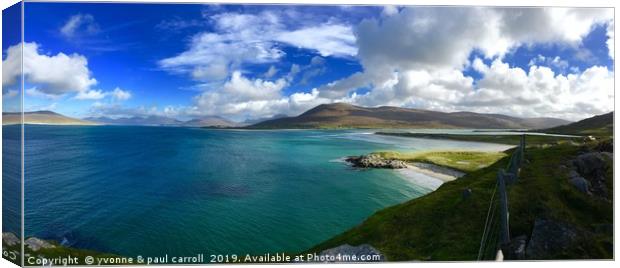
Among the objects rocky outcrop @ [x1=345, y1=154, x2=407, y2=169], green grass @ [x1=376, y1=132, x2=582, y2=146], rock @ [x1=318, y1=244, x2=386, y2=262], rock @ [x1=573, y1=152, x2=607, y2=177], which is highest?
green grass @ [x1=376, y1=132, x2=582, y2=146]

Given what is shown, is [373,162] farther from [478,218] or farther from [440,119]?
[478,218]

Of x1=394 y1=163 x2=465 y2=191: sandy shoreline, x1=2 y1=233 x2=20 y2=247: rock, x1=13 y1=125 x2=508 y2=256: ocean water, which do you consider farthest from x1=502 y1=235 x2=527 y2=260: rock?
x1=2 y1=233 x2=20 y2=247: rock

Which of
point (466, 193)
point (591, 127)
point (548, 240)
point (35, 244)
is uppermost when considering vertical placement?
point (591, 127)

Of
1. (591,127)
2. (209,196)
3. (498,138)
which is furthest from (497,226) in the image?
(209,196)

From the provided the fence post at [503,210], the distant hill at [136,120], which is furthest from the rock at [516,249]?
the distant hill at [136,120]

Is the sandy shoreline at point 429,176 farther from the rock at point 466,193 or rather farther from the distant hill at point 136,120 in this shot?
the distant hill at point 136,120

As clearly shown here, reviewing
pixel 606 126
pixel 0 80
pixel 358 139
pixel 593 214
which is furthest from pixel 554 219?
pixel 0 80

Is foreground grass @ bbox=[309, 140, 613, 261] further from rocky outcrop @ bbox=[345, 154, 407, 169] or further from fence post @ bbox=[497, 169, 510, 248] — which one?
rocky outcrop @ bbox=[345, 154, 407, 169]
